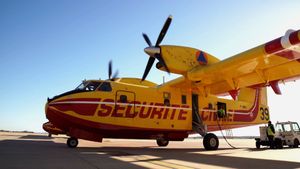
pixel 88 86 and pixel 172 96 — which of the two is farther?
pixel 172 96

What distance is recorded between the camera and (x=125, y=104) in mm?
14391

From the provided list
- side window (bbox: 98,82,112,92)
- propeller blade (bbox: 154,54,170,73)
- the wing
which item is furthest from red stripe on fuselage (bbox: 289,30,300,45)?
side window (bbox: 98,82,112,92)

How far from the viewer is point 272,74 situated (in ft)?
47.9

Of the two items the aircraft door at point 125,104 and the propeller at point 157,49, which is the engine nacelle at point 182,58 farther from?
the aircraft door at point 125,104

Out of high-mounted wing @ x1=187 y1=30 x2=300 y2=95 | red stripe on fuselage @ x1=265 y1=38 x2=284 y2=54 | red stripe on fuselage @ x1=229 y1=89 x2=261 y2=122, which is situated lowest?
red stripe on fuselage @ x1=229 y1=89 x2=261 y2=122

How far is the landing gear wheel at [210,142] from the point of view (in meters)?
15.1

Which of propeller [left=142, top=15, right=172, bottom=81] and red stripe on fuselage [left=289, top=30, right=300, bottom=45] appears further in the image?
propeller [left=142, top=15, right=172, bottom=81]

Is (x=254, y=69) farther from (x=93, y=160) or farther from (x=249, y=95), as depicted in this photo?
(x=93, y=160)

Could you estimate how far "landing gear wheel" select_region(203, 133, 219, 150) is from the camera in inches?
595

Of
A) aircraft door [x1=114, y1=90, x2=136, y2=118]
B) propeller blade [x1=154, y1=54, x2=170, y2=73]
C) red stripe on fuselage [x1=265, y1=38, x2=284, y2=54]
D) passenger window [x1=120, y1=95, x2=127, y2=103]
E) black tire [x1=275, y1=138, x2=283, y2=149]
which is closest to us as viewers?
red stripe on fuselage [x1=265, y1=38, x2=284, y2=54]

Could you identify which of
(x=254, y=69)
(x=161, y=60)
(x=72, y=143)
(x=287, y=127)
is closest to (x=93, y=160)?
(x=72, y=143)

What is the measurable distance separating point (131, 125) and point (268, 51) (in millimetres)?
7818

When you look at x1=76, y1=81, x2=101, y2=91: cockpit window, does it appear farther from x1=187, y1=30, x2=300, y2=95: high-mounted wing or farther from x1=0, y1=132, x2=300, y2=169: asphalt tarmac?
x1=187, y1=30, x2=300, y2=95: high-mounted wing

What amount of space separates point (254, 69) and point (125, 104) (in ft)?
23.6
